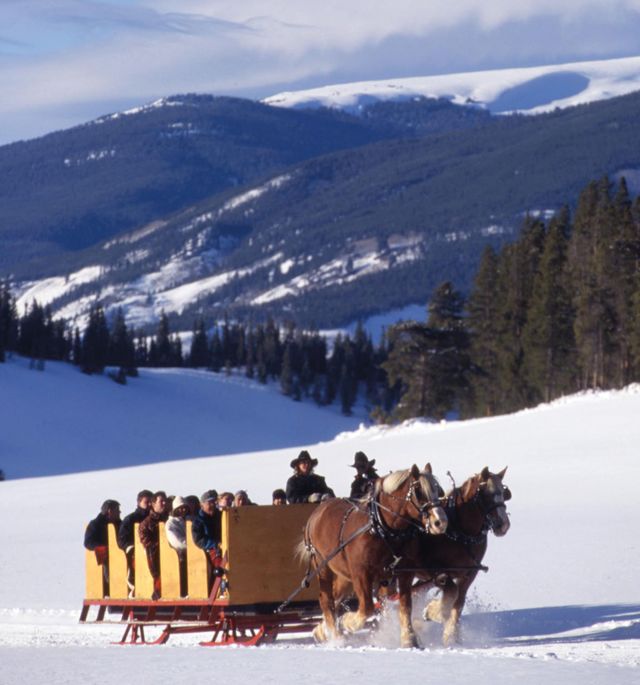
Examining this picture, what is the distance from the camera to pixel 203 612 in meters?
16.3

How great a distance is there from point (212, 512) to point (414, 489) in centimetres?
281

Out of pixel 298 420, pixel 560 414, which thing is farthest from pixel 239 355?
pixel 560 414

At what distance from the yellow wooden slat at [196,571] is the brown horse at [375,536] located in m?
1.24

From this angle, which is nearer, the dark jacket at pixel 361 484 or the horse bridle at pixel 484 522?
the horse bridle at pixel 484 522

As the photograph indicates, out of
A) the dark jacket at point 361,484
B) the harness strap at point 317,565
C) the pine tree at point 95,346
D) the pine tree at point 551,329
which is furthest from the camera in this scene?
the pine tree at point 95,346

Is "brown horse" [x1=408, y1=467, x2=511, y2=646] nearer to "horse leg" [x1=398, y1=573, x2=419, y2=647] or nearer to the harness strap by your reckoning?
"horse leg" [x1=398, y1=573, x2=419, y2=647]

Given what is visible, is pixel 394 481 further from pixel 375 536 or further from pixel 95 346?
pixel 95 346

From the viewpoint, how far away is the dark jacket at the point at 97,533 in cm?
1784

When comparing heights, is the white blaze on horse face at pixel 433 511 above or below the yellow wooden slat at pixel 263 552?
above

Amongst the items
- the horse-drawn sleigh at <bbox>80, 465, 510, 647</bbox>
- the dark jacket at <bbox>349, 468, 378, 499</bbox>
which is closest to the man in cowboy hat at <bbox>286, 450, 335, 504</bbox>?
the dark jacket at <bbox>349, 468, 378, 499</bbox>

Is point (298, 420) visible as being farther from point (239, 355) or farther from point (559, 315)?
point (559, 315)

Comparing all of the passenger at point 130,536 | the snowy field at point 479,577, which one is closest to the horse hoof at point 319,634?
the snowy field at point 479,577

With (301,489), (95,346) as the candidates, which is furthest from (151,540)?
(95,346)

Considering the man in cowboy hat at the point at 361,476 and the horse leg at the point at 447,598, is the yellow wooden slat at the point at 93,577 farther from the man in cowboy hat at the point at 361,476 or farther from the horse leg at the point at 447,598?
the horse leg at the point at 447,598
